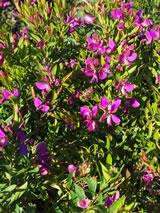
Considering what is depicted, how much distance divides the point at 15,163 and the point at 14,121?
193 mm

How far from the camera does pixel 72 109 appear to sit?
5.99 ft

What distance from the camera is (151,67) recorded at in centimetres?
163

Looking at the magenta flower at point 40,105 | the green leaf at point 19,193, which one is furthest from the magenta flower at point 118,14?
the green leaf at point 19,193

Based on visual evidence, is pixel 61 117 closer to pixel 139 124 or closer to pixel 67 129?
pixel 67 129

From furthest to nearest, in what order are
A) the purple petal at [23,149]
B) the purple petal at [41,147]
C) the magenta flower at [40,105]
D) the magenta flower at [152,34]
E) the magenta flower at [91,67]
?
the magenta flower at [152,34] → the magenta flower at [91,67] → the magenta flower at [40,105] → the purple petal at [41,147] → the purple petal at [23,149]

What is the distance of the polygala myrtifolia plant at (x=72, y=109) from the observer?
1091 mm

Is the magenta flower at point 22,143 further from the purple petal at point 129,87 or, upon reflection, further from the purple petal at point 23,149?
the purple petal at point 129,87

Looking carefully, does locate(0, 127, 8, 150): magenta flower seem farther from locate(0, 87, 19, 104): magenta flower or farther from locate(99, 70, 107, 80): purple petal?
locate(99, 70, 107, 80): purple petal

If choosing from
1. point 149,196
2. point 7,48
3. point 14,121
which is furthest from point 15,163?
point 149,196

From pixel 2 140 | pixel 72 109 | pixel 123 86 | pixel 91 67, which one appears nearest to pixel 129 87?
pixel 123 86

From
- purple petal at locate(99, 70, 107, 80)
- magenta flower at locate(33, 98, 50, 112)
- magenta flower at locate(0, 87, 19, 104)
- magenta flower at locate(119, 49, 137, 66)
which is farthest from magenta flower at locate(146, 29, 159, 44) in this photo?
magenta flower at locate(0, 87, 19, 104)

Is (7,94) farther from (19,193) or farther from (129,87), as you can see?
(129,87)

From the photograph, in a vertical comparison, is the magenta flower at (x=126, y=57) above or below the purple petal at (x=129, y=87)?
above

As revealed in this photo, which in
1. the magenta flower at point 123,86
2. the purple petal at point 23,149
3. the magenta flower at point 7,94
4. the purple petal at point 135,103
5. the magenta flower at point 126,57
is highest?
the magenta flower at point 7,94
